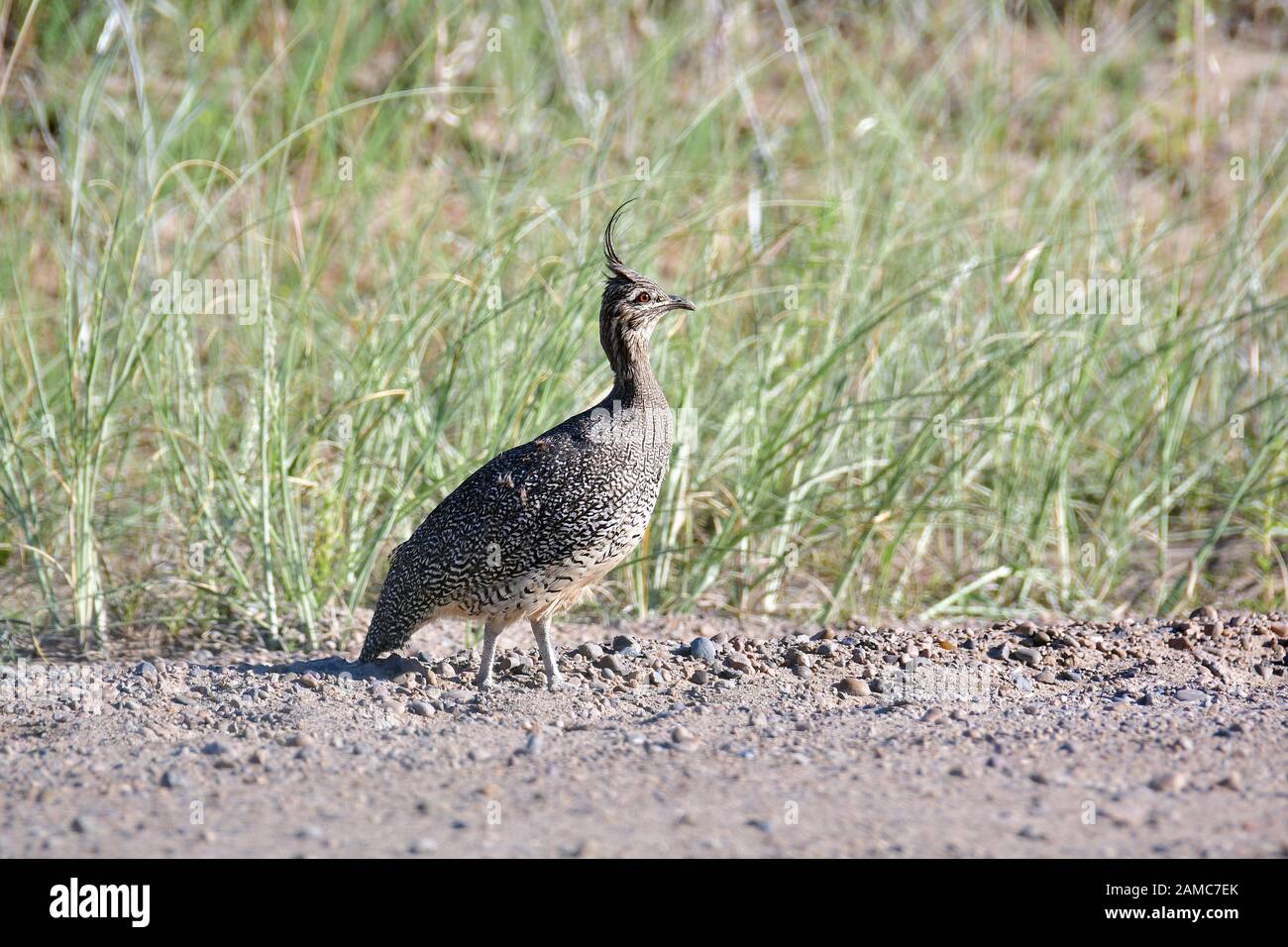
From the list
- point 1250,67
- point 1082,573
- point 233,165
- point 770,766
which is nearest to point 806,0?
point 1250,67

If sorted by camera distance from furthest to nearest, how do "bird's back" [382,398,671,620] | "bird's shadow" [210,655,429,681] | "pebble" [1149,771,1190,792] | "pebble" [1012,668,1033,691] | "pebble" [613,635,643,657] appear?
1. "pebble" [613,635,643,657]
2. "bird's shadow" [210,655,429,681]
3. "pebble" [1012,668,1033,691]
4. "bird's back" [382,398,671,620]
5. "pebble" [1149,771,1190,792]

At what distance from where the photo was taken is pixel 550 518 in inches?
188

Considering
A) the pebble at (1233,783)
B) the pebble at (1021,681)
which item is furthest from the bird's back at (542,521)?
the pebble at (1233,783)

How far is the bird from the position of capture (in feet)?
15.7

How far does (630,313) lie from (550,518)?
33.0 inches

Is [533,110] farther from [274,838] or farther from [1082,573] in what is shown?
[274,838]

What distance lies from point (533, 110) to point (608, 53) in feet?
5.47

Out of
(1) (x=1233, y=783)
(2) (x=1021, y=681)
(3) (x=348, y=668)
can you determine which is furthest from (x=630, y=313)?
(1) (x=1233, y=783)

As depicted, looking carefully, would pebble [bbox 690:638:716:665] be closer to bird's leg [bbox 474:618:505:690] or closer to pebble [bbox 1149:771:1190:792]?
bird's leg [bbox 474:618:505:690]

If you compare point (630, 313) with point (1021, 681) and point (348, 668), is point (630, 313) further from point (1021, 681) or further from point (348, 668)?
point (1021, 681)

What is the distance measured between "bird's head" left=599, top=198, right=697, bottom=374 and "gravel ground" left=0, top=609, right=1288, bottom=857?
1109 millimetres

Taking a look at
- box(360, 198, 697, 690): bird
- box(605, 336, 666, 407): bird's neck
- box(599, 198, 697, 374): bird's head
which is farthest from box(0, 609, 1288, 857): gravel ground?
box(599, 198, 697, 374): bird's head

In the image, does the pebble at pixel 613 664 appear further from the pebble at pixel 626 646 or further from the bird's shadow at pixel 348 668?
the bird's shadow at pixel 348 668

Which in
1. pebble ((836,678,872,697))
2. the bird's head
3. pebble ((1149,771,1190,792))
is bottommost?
pebble ((836,678,872,697))
